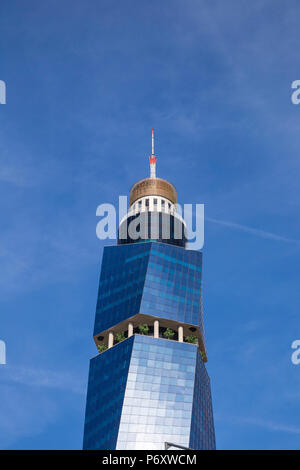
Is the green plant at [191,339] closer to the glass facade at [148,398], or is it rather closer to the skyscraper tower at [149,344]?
the skyscraper tower at [149,344]

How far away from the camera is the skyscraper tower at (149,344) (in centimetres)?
15300

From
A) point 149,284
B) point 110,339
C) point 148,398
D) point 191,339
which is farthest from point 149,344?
point 149,284

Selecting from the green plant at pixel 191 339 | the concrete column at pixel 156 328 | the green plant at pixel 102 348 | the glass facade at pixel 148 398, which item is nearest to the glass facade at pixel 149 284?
the concrete column at pixel 156 328

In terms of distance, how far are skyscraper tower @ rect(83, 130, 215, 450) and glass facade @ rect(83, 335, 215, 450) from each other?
0.20 metres

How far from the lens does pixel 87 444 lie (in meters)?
154

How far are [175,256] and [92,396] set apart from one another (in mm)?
39759

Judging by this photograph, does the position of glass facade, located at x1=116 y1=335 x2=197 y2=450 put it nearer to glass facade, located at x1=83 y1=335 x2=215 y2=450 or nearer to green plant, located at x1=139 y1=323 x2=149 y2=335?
glass facade, located at x1=83 y1=335 x2=215 y2=450

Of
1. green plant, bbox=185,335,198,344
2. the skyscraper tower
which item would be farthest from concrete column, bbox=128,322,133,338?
green plant, bbox=185,335,198,344

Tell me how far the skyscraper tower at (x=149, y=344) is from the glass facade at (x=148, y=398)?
0.20m

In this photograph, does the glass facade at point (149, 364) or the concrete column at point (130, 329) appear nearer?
the glass facade at point (149, 364)

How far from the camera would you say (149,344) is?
542 feet

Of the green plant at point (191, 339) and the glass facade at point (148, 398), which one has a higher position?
the green plant at point (191, 339)
